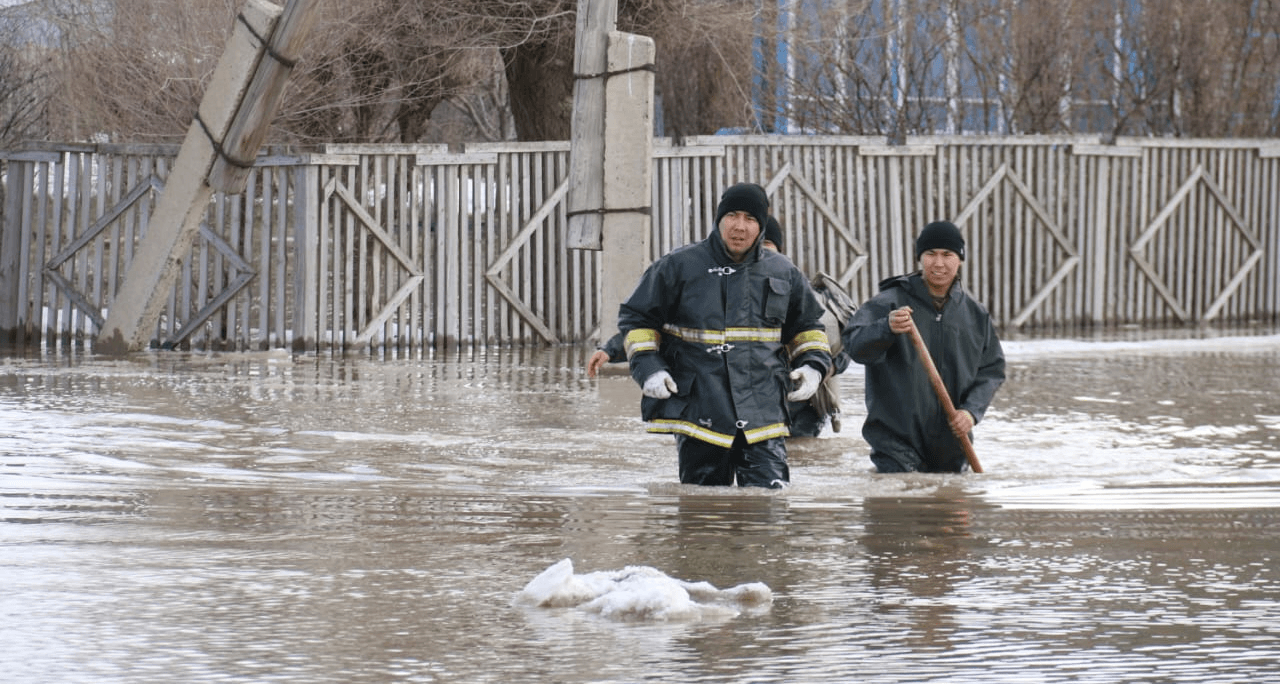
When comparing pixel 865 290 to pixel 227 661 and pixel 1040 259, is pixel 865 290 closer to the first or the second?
pixel 1040 259

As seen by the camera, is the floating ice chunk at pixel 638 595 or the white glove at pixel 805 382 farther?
the white glove at pixel 805 382

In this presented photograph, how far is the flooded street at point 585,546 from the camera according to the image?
15.7ft

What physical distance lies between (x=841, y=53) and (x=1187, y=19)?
419 cm

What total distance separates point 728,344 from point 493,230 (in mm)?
9251

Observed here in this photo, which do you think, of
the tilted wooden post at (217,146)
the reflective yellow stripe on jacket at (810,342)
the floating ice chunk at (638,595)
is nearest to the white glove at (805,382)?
the reflective yellow stripe on jacket at (810,342)

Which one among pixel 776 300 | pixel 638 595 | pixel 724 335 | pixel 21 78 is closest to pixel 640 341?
pixel 724 335

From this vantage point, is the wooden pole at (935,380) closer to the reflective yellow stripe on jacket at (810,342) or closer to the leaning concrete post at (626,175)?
the reflective yellow stripe on jacket at (810,342)

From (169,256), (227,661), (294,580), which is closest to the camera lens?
(227,661)

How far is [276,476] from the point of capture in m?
8.30

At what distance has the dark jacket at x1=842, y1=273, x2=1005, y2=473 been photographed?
27.3 feet

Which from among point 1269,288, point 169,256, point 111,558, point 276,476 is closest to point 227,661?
point 111,558

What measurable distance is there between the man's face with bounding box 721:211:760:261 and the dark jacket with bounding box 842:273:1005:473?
812 mm

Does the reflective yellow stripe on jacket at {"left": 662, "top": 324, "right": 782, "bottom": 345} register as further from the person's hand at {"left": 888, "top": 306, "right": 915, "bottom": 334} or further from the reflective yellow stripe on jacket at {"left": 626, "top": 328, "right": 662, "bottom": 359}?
the person's hand at {"left": 888, "top": 306, "right": 915, "bottom": 334}

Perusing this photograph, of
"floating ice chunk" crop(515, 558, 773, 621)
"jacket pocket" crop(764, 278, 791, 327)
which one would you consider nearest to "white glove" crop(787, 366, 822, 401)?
"jacket pocket" crop(764, 278, 791, 327)
